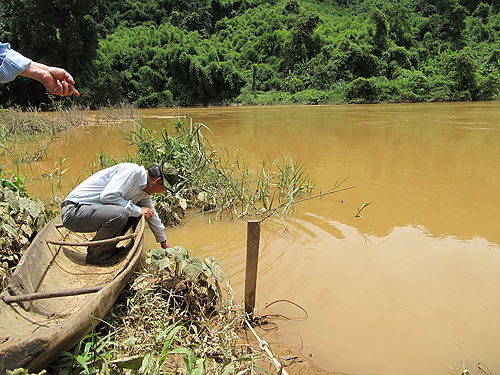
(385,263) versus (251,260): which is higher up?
(251,260)

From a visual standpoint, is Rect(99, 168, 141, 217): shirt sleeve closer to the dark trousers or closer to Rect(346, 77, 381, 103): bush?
the dark trousers

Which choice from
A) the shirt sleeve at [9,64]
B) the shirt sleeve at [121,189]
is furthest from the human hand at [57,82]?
the shirt sleeve at [121,189]

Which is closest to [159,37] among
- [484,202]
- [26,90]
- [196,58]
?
[196,58]

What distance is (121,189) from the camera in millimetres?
2543

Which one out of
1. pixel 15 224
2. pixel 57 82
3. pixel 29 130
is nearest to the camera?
pixel 57 82

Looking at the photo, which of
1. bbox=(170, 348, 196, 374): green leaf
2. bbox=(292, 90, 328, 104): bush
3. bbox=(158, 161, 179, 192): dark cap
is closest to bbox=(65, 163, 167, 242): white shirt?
bbox=(158, 161, 179, 192): dark cap

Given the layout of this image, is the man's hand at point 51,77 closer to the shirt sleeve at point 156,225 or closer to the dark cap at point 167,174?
the dark cap at point 167,174

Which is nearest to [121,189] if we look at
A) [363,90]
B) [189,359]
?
[189,359]

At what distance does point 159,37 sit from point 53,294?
3593cm

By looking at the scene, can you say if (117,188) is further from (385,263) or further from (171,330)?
(385,263)

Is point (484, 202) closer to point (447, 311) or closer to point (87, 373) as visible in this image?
point (447, 311)

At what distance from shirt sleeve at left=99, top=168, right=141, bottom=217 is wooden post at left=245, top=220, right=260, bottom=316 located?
36.8 inches

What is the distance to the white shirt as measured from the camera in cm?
254

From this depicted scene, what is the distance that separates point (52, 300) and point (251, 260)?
1205 mm
